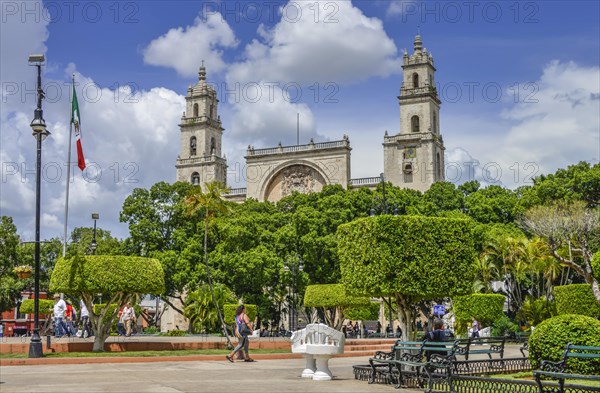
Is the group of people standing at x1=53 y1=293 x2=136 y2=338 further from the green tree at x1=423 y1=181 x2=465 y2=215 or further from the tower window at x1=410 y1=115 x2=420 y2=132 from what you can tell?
the tower window at x1=410 y1=115 x2=420 y2=132

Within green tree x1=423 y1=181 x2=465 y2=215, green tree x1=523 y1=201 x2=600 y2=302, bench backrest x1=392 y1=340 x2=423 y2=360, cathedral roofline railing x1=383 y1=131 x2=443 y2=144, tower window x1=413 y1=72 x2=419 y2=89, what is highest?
tower window x1=413 y1=72 x2=419 y2=89

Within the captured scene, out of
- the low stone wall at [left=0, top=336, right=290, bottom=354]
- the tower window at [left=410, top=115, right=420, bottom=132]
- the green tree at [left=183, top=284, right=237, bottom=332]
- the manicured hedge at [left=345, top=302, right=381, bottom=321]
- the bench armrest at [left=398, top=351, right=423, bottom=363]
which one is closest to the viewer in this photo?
the bench armrest at [left=398, top=351, right=423, bottom=363]

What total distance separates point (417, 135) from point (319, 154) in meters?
9.08

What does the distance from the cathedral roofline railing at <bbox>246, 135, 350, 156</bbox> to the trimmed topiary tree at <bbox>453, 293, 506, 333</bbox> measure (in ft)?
106

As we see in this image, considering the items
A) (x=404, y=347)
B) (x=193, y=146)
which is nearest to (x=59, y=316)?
(x=404, y=347)

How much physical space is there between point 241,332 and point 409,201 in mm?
33078

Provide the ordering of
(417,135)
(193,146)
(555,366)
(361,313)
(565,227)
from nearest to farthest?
(555,366), (565,227), (361,313), (417,135), (193,146)

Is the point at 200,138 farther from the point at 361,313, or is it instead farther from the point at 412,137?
the point at 361,313

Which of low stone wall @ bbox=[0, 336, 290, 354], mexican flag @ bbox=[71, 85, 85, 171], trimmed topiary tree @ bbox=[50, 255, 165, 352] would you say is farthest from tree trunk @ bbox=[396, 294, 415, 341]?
mexican flag @ bbox=[71, 85, 85, 171]

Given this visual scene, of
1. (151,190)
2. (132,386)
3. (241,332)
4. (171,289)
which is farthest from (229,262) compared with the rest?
(132,386)

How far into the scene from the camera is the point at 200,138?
70.2 m

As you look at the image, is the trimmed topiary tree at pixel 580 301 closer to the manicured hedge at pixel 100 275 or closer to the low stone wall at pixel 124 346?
the low stone wall at pixel 124 346

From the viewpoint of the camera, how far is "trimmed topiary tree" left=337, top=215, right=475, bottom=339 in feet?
54.6

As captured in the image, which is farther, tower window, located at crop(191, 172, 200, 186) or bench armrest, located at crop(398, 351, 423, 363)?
tower window, located at crop(191, 172, 200, 186)
